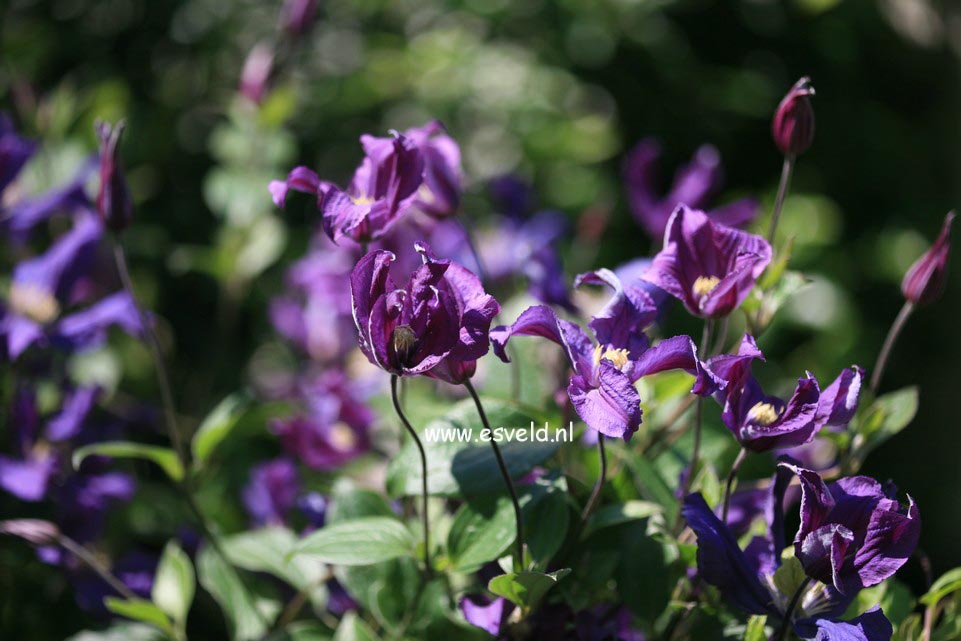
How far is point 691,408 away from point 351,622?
0.27 metres

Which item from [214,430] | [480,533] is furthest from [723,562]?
[214,430]

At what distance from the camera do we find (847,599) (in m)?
0.51

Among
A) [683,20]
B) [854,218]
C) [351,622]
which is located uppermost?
[351,622]

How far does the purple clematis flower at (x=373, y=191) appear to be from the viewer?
21.9 inches

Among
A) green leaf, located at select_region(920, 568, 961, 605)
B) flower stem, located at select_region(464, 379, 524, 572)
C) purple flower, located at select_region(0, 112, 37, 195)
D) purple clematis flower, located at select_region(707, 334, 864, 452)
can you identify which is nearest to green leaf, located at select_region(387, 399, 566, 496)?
flower stem, located at select_region(464, 379, 524, 572)

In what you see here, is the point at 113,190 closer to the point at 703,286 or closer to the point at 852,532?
the point at 703,286

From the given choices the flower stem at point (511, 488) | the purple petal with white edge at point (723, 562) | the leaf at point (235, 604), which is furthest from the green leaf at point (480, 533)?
the leaf at point (235, 604)

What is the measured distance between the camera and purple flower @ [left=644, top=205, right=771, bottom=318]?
53 centimetres

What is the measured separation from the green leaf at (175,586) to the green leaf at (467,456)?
9.5 inches

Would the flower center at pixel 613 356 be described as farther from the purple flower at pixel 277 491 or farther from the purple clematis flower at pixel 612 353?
the purple flower at pixel 277 491

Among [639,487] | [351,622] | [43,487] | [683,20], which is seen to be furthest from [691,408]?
[683,20]

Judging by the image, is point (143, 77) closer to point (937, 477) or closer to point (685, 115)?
point (685, 115)

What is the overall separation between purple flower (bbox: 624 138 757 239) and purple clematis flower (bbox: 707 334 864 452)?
0.34 meters

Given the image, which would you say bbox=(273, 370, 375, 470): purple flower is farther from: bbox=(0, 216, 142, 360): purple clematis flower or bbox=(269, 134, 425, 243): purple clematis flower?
bbox=(269, 134, 425, 243): purple clematis flower
